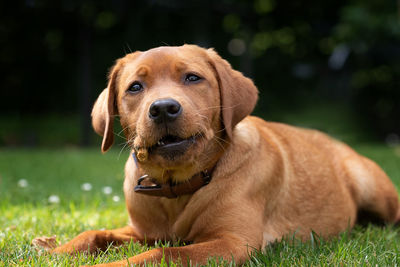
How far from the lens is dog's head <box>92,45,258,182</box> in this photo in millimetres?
3119

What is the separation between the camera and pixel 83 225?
422cm

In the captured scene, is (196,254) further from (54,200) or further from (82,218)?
(54,200)

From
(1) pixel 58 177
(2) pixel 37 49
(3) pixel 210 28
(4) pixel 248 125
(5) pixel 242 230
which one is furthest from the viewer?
(2) pixel 37 49

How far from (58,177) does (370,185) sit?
15.2 feet

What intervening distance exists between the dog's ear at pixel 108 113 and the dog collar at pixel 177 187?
0.50 metres

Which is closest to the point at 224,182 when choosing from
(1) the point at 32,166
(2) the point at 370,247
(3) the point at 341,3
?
(2) the point at 370,247

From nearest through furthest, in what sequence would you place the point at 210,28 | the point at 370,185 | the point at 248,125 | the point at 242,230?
the point at 242,230
the point at 248,125
the point at 370,185
the point at 210,28

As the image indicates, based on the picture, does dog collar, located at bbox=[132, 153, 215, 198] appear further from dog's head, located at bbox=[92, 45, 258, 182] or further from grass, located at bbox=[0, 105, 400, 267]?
grass, located at bbox=[0, 105, 400, 267]

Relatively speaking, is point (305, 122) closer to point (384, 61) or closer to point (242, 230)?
point (384, 61)

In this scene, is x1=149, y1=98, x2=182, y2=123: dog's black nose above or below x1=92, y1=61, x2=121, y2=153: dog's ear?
above

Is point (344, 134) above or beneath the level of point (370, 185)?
beneath

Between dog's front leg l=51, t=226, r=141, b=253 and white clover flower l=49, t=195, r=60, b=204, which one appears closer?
dog's front leg l=51, t=226, r=141, b=253

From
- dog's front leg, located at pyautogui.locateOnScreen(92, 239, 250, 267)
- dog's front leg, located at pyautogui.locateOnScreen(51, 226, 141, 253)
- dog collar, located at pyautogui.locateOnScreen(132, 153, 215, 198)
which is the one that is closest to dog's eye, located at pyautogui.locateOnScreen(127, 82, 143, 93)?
dog collar, located at pyautogui.locateOnScreen(132, 153, 215, 198)

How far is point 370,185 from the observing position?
181 inches
